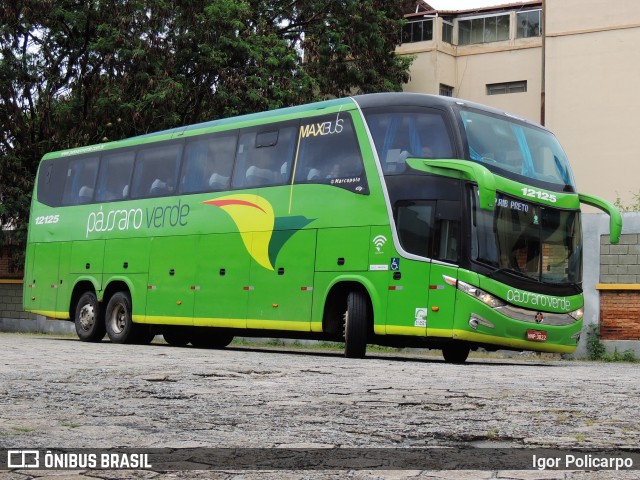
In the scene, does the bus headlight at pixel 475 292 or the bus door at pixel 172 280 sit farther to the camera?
the bus door at pixel 172 280

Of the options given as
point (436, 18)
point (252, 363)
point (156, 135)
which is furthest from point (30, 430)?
point (436, 18)

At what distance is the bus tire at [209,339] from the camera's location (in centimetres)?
2295

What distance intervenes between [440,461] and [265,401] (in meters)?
2.99

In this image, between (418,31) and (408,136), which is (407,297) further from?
(418,31)

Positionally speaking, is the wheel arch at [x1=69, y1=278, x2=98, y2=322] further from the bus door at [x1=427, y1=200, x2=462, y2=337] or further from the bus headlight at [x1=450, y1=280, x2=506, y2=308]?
the bus headlight at [x1=450, y1=280, x2=506, y2=308]

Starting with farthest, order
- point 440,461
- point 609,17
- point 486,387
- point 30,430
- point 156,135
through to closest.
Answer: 1. point 609,17
2. point 156,135
3. point 486,387
4. point 30,430
5. point 440,461

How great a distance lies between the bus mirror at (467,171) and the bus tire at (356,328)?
7.59ft

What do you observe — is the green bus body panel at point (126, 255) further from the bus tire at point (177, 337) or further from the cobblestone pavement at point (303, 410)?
the cobblestone pavement at point (303, 410)

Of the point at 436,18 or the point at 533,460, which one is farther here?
the point at 436,18

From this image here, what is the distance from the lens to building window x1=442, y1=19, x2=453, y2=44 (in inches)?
1772

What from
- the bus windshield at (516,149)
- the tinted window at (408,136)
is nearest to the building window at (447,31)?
the bus windshield at (516,149)

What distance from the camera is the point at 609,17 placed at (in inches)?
1554

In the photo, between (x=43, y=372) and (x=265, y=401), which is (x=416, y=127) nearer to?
(x=43, y=372)

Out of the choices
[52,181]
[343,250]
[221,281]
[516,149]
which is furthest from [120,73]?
[516,149]
